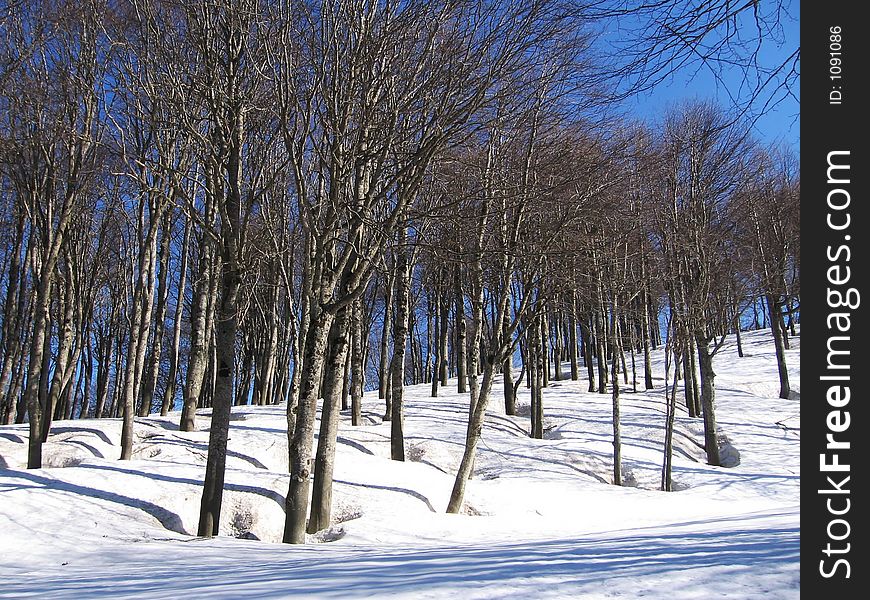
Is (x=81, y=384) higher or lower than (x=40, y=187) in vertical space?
lower

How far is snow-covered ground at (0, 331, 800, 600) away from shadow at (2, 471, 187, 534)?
0.04m

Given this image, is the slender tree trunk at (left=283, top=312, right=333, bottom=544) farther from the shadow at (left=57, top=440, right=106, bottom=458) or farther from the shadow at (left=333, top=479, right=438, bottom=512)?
the shadow at (left=57, top=440, right=106, bottom=458)

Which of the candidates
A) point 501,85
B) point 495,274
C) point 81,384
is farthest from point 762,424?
point 81,384

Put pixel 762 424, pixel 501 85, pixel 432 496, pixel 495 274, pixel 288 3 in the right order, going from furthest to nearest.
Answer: pixel 762 424 → pixel 495 274 → pixel 432 496 → pixel 501 85 → pixel 288 3

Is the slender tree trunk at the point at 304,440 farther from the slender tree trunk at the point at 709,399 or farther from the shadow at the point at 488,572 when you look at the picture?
the slender tree trunk at the point at 709,399

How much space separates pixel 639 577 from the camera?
150 inches

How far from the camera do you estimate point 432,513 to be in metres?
10.1

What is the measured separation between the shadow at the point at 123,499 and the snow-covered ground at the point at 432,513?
1.7 inches

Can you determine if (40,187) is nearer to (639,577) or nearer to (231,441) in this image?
(231,441)

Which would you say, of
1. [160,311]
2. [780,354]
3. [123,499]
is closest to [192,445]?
[123,499]

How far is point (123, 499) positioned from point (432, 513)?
195 inches

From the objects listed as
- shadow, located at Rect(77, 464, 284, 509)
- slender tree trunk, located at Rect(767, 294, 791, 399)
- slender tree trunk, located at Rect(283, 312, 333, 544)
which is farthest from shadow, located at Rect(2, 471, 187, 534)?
slender tree trunk, located at Rect(767, 294, 791, 399)

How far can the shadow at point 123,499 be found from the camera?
923cm

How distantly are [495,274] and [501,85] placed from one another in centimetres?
459
